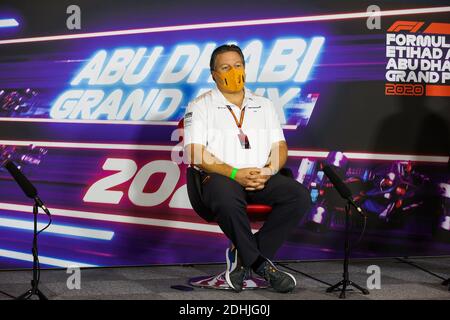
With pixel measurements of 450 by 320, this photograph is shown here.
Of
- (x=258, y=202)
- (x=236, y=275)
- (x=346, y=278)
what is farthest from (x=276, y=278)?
(x=258, y=202)

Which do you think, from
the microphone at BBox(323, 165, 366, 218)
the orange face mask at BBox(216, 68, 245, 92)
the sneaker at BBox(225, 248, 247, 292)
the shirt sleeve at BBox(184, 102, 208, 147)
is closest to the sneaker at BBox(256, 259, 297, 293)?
the sneaker at BBox(225, 248, 247, 292)

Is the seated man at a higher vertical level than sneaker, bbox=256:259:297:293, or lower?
higher

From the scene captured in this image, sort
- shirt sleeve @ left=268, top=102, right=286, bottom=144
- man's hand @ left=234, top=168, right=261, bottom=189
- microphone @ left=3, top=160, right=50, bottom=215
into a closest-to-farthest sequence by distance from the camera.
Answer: microphone @ left=3, top=160, right=50, bottom=215, man's hand @ left=234, top=168, right=261, bottom=189, shirt sleeve @ left=268, top=102, right=286, bottom=144

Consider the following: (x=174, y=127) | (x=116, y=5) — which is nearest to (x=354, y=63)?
(x=174, y=127)

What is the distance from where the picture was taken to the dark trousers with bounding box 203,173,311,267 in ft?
13.0

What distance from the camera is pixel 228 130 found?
4.33m

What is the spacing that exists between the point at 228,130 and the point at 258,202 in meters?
0.48

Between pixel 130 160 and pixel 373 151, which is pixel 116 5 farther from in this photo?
pixel 373 151

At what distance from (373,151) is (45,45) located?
98.0 inches

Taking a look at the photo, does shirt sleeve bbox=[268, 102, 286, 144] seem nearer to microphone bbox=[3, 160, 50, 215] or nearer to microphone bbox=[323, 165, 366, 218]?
microphone bbox=[323, 165, 366, 218]

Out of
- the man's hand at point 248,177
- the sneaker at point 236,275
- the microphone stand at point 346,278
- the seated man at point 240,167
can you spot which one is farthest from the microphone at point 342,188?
the sneaker at point 236,275

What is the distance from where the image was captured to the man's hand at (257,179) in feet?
13.6

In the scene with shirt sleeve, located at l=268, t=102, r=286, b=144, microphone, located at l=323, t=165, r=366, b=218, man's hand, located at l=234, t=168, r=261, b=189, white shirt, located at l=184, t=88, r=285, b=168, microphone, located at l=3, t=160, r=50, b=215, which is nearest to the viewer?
microphone, located at l=3, t=160, r=50, b=215

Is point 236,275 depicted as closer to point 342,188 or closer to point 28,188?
point 342,188
